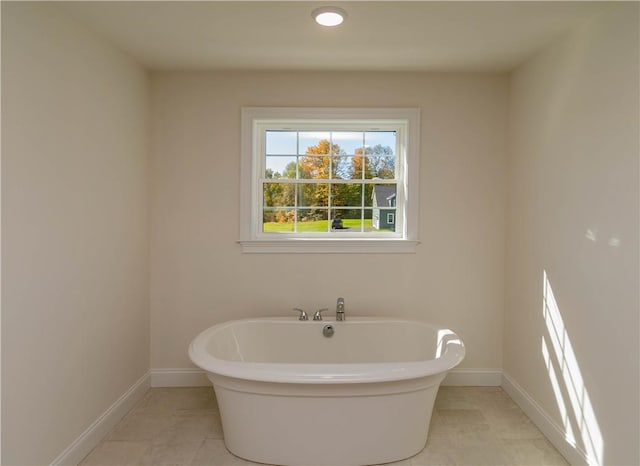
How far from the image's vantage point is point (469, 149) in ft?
10.3

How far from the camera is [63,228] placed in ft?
6.82

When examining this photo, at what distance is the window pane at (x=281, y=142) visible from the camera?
3.29 m

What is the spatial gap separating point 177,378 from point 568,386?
2.68 m

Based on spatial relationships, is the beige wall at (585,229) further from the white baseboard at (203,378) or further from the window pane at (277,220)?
the window pane at (277,220)

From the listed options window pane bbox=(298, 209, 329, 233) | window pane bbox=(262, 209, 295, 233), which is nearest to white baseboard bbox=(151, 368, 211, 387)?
window pane bbox=(262, 209, 295, 233)

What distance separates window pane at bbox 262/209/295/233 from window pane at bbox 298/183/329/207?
0.43ft

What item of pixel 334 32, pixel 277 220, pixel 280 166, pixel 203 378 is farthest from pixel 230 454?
pixel 334 32

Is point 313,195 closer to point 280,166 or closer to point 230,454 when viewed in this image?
point 280,166

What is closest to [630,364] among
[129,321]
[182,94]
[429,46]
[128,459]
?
[429,46]

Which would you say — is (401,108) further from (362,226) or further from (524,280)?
(524,280)

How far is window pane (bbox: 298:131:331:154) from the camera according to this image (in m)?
3.29

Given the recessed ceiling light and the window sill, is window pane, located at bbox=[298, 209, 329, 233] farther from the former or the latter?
the recessed ceiling light

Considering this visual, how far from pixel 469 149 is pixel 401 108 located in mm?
614

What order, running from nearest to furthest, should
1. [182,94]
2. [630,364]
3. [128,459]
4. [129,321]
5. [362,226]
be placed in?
[630,364] < [128,459] < [129,321] < [182,94] < [362,226]
